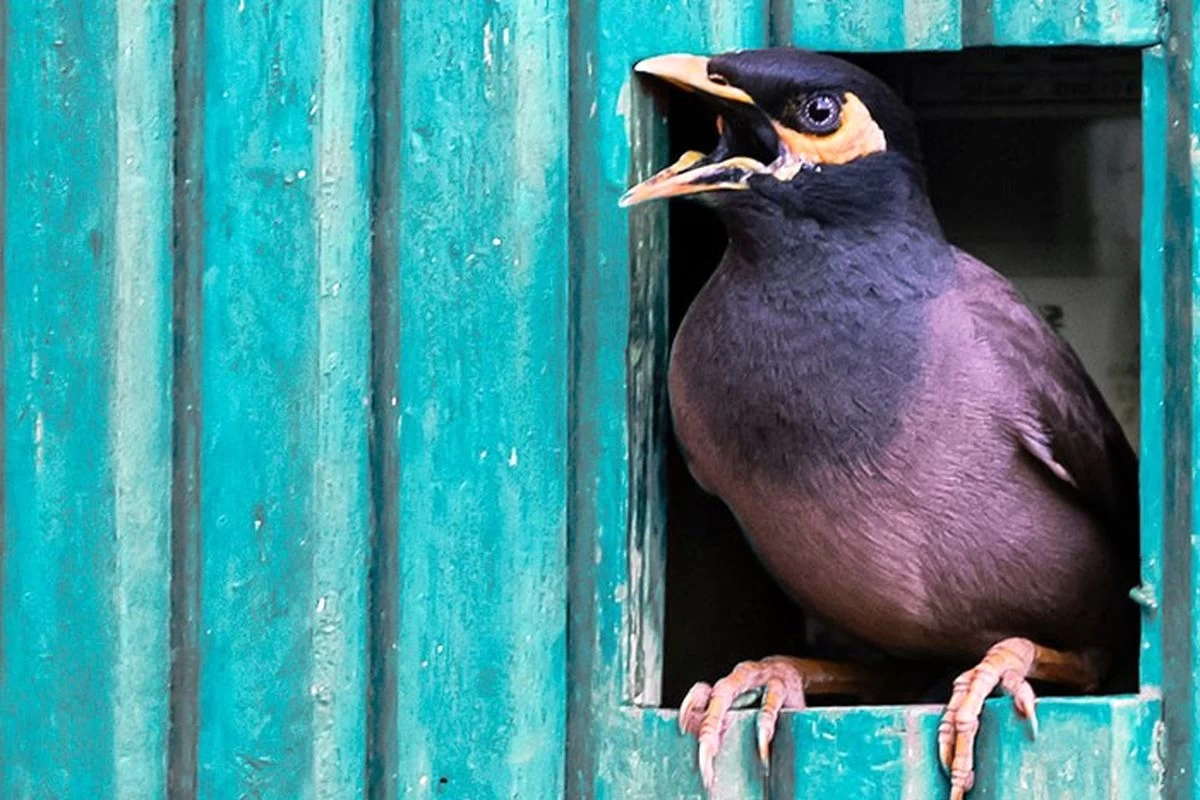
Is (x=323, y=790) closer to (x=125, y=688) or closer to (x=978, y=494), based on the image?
(x=125, y=688)

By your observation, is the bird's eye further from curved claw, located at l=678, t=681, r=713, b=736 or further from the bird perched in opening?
curved claw, located at l=678, t=681, r=713, b=736

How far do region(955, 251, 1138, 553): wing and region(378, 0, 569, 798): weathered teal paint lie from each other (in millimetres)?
458

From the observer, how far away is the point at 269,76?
7.45 feet

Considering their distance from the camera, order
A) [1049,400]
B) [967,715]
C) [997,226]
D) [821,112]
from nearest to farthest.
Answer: [967,715]
[821,112]
[1049,400]
[997,226]

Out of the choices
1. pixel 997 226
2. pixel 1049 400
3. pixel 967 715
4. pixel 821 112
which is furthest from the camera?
pixel 997 226

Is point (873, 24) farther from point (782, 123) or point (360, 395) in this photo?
point (360, 395)

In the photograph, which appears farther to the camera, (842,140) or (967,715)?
(842,140)

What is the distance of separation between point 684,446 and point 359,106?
0.48 metres

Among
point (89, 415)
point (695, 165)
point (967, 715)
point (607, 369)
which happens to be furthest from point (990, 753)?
point (89, 415)

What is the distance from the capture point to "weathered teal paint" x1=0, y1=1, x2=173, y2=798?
2.27m

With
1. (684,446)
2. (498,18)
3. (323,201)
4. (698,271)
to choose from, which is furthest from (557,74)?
(698,271)

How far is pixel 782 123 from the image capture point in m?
2.29

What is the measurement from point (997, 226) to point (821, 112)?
0.79m

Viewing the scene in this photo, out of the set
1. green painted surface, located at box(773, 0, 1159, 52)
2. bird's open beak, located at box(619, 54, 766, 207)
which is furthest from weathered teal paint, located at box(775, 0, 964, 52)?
bird's open beak, located at box(619, 54, 766, 207)
